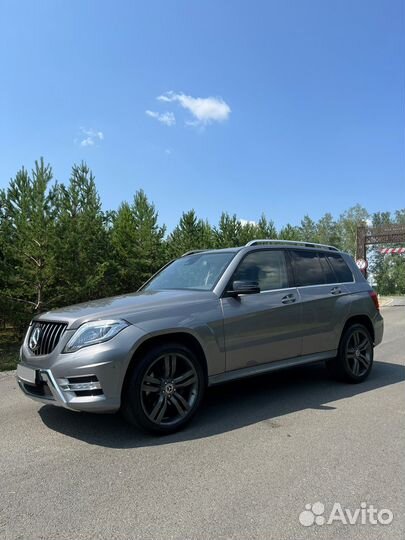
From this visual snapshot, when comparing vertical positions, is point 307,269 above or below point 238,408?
above

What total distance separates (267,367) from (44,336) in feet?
7.82

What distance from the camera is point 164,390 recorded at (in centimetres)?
432

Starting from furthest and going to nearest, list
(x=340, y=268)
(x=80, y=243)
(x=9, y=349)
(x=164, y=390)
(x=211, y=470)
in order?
(x=80, y=243), (x=9, y=349), (x=340, y=268), (x=164, y=390), (x=211, y=470)

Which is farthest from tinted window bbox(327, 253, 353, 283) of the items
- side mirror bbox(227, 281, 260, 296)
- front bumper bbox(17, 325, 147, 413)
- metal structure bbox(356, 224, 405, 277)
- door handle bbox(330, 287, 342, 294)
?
metal structure bbox(356, 224, 405, 277)

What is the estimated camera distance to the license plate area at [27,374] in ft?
14.2

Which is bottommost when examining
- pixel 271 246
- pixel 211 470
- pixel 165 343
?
pixel 211 470

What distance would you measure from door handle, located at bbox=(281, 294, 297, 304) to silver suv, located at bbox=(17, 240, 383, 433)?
1cm

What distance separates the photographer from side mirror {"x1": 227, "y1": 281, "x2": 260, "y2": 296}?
480 centimetres

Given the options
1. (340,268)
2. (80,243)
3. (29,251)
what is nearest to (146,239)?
(80,243)

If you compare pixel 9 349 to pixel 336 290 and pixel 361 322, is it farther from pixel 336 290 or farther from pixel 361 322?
pixel 361 322

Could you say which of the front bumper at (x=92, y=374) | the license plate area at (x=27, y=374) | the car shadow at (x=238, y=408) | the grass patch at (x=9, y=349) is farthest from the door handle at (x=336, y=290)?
the grass patch at (x=9, y=349)

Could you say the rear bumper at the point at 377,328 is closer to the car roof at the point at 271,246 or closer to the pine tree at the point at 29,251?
the car roof at the point at 271,246

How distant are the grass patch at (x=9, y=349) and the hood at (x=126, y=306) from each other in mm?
4386

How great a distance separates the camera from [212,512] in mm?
2941
